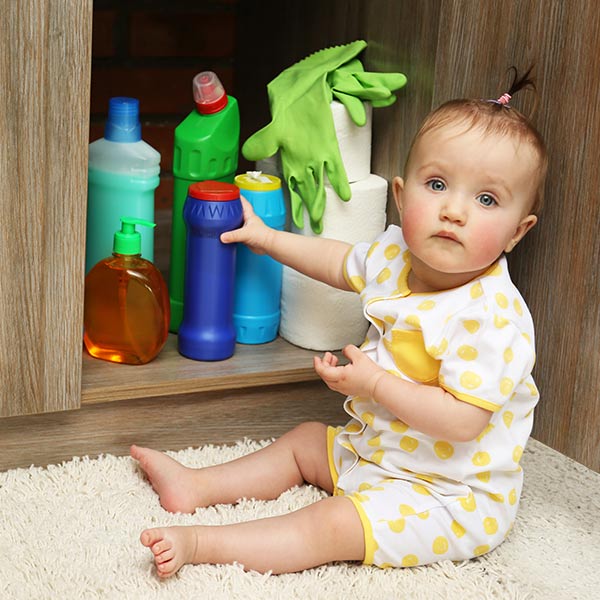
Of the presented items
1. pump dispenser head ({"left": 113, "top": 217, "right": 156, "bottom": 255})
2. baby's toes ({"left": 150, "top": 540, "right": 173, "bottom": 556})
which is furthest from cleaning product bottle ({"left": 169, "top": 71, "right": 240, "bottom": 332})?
baby's toes ({"left": 150, "top": 540, "right": 173, "bottom": 556})

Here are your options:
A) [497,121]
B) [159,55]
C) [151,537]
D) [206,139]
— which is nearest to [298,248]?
[206,139]

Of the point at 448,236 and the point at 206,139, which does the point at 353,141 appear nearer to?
the point at 206,139

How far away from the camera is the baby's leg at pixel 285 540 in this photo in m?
0.92

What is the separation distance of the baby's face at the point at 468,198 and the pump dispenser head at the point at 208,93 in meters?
0.29

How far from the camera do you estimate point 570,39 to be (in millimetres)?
966

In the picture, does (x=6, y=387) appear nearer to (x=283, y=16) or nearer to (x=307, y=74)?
(x=307, y=74)

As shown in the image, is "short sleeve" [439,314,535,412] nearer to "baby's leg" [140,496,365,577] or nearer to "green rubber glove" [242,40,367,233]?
"baby's leg" [140,496,365,577]

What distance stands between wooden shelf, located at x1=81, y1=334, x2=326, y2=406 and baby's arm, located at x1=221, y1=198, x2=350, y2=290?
4.4 inches

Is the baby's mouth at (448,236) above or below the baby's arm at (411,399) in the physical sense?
above

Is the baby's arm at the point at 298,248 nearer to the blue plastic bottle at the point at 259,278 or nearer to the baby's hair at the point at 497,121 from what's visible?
the blue plastic bottle at the point at 259,278

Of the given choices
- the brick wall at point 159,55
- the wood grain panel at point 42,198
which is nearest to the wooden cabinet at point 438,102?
the wood grain panel at point 42,198

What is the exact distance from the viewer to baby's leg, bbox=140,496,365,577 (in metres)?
0.92

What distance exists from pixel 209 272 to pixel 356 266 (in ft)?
0.53

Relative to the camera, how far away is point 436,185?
0.97 metres
